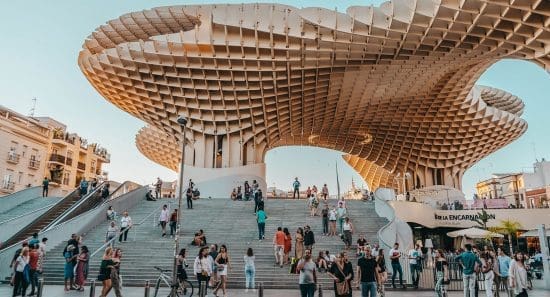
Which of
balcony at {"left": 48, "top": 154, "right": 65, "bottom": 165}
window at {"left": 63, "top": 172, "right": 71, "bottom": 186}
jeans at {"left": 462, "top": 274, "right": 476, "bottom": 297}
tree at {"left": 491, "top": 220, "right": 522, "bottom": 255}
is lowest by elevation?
jeans at {"left": 462, "top": 274, "right": 476, "bottom": 297}

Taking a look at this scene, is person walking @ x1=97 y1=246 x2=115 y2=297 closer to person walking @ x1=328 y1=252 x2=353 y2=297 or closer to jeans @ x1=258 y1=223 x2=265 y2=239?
person walking @ x1=328 y1=252 x2=353 y2=297

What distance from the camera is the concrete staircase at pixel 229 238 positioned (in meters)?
14.2

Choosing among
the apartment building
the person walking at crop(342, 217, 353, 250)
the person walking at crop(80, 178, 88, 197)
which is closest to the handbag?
the person walking at crop(342, 217, 353, 250)

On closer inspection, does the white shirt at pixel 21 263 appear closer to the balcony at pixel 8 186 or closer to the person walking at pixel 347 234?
the person walking at pixel 347 234

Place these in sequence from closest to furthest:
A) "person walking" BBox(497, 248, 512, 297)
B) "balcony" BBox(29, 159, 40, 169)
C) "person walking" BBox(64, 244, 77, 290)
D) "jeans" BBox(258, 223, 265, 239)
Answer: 1. "person walking" BBox(497, 248, 512, 297)
2. "person walking" BBox(64, 244, 77, 290)
3. "jeans" BBox(258, 223, 265, 239)
4. "balcony" BBox(29, 159, 40, 169)

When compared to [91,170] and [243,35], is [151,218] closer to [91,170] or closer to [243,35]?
[243,35]

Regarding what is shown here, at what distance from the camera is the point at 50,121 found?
56281mm

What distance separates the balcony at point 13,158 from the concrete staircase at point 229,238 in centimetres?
2366

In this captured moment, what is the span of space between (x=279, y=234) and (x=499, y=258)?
7161 mm

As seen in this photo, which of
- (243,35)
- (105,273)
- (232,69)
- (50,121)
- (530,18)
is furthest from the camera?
(50,121)

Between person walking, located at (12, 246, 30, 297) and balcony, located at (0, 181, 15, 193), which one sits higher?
balcony, located at (0, 181, 15, 193)

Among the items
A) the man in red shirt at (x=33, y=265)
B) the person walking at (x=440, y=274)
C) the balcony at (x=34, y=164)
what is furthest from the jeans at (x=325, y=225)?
the balcony at (x=34, y=164)

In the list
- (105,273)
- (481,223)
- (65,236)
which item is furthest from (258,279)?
(481,223)

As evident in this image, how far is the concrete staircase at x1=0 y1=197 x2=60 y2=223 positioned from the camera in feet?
69.5
